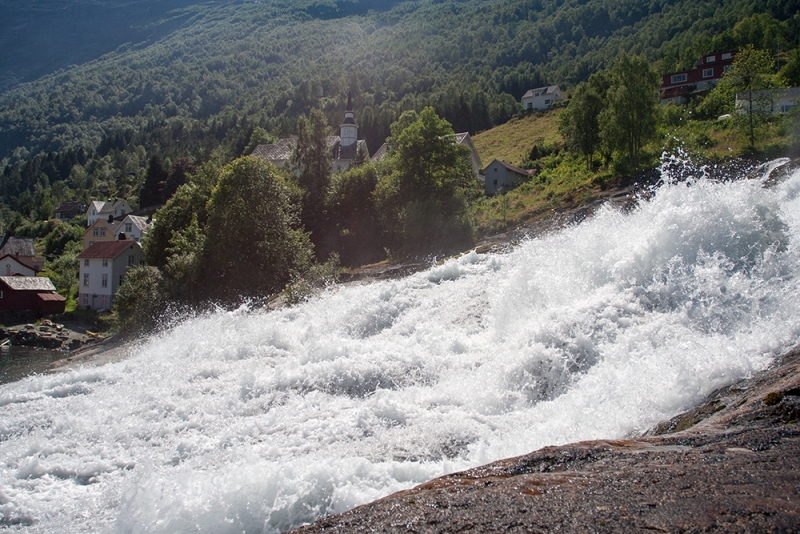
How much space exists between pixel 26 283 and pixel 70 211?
64.7 metres

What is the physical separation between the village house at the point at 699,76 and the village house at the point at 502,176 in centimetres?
3932

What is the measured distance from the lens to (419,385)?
36.7ft

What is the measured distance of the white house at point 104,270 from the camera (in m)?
55.6

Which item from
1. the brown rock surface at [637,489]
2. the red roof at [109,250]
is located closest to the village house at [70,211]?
the red roof at [109,250]

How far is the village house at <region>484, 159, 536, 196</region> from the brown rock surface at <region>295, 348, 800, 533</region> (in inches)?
1748

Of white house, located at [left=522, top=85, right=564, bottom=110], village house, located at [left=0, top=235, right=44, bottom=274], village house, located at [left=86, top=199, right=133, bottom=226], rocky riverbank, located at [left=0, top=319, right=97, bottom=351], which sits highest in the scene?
white house, located at [left=522, top=85, right=564, bottom=110]

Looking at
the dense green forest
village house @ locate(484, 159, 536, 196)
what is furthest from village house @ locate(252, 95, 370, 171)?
village house @ locate(484, 159, 536, 196)

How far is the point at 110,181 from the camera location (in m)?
130

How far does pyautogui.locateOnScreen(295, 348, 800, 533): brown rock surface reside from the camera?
13.8 ft

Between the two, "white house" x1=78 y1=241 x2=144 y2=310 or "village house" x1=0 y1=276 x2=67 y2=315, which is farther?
"white house" x1=78 y1=241 x2=144 y2=310

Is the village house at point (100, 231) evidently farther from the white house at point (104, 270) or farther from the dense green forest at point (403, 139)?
the white house at point (104, 270)

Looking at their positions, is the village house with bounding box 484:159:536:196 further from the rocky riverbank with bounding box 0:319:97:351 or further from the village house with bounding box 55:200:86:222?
the village house with bounding box 55:200:86:222

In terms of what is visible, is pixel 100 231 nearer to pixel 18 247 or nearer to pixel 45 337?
pixel 18 247

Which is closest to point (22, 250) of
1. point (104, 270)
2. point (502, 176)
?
point (104, 270)
